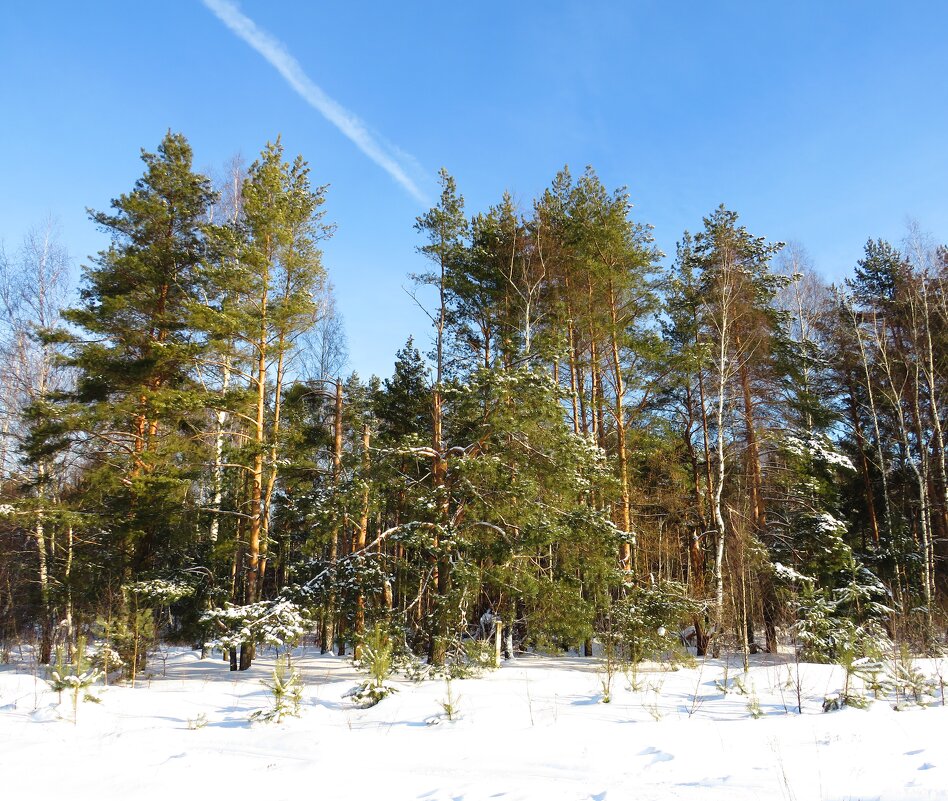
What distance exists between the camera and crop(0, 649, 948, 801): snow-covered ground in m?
4.04

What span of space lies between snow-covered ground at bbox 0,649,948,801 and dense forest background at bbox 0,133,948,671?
2.17 metres

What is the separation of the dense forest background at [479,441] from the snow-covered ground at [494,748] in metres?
2.17

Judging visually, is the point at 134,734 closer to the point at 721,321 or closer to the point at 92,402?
the point at 92,402

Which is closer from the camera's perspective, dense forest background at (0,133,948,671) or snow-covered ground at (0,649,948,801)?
snow-covered ground at (0,649,948,801)

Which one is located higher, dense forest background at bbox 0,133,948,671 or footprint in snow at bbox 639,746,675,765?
dense forest background at bbox 0,133,948,671

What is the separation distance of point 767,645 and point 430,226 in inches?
547

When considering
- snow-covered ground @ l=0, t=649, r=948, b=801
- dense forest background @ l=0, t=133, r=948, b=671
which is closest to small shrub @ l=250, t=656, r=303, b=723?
snow-covered ground @ l=0, t=649, r=948, b=801

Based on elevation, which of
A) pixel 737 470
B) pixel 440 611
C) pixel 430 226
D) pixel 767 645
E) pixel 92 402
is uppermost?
pixel 430 226

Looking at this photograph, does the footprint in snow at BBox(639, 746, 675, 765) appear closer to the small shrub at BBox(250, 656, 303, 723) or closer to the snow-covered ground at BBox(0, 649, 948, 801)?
the snow-covered ground at BBox(0, 649, 948, 801)

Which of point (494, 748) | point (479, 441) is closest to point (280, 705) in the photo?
point (494, 748)

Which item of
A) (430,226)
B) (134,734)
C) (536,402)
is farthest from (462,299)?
(134,734)

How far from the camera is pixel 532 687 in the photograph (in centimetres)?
842

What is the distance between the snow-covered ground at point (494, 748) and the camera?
4.04 meters

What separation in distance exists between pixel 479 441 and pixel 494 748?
620 centimetres
